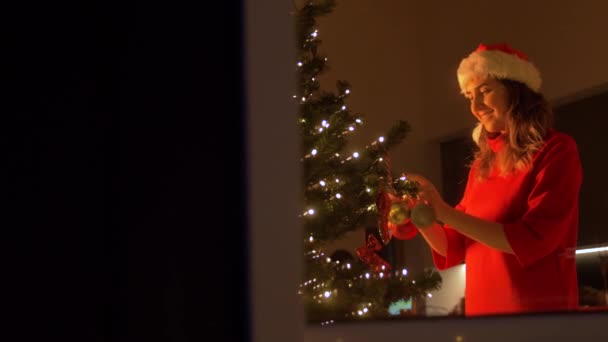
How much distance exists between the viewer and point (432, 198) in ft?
3.52

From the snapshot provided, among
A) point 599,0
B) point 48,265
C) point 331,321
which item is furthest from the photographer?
point 599,0

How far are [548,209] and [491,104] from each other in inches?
10.0

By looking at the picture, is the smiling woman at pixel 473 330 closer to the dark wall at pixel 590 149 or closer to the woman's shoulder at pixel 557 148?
the woman's shoulder at pixel 557 148

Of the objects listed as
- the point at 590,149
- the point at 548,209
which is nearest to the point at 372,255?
the point at 548,209

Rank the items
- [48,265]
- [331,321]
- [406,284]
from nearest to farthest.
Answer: [48,265] < [331,321] < [406,284]

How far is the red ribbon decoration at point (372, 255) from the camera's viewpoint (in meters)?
1.21

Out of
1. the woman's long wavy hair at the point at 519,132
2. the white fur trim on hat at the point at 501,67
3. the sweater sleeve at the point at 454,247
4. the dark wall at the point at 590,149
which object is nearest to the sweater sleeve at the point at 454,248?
the sweater sleeve at the point at 454,247

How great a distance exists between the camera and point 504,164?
112cm

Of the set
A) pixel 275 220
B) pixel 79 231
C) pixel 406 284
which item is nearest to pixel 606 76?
pixel 406 284

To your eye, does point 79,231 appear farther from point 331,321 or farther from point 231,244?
point 331,321

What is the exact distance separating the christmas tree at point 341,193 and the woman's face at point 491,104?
154 millimetres

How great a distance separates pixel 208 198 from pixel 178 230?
1.4 inches

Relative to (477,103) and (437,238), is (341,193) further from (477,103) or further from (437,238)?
(477,103)

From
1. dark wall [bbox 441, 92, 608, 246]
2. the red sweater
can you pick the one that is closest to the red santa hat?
the red sweater
